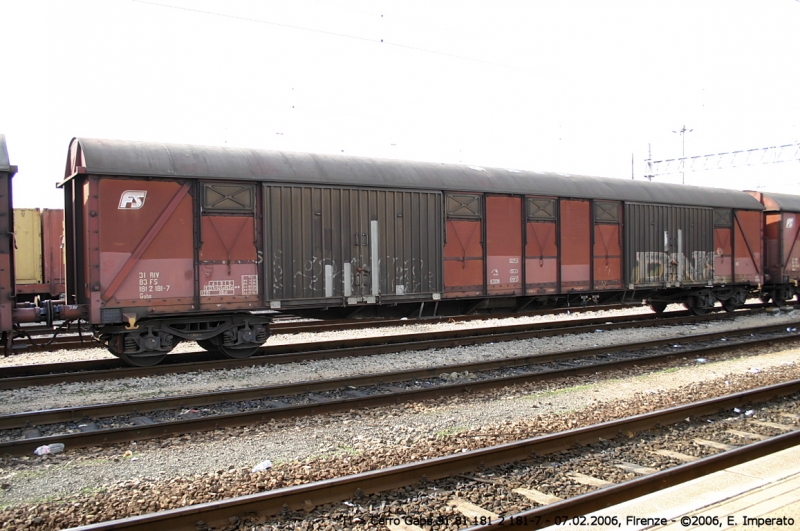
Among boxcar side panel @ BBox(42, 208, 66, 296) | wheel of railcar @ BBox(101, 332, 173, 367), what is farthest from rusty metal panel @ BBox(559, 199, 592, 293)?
boxcar side panel @ BBox(42, 208, 66, 296)

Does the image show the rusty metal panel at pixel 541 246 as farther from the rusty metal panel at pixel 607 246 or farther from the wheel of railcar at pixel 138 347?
the wheel of railcar at pixel 138 347

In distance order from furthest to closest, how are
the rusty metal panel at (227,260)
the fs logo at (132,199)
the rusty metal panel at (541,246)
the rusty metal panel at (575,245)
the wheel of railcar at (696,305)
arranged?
1. the wheel of railcar at (696,305)
2. the rusty metal panel at (575,245)
3. the rusty metal panel at (541,246)
4. the rusty metal panel at (227,260)
5. the fs logo at (132,199)

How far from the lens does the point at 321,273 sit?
1141 centimetres

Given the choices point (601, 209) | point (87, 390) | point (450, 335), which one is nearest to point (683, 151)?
point (601, 209)

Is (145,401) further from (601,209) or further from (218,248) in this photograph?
(601,209)

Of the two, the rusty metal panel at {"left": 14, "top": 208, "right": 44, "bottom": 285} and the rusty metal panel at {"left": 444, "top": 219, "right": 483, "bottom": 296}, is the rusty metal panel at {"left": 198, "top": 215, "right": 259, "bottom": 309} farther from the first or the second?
the rusty metal panel at {"left": 14, "top": 208, "right": 44, "bottom": 285}

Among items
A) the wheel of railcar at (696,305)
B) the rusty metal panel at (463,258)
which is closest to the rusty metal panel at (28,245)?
the rusty metal panel at (463,258)

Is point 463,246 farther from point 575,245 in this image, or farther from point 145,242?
point 145,242

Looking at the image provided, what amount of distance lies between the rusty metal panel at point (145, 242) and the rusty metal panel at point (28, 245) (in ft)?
42.0

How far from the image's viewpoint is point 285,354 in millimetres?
11648

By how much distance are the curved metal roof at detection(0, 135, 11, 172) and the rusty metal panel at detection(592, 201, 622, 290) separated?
41.8 feet

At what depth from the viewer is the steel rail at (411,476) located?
4.25 m

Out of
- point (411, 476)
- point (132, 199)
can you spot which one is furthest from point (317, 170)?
point (411, 476)

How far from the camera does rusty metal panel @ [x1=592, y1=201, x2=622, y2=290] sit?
1554 centimetres
